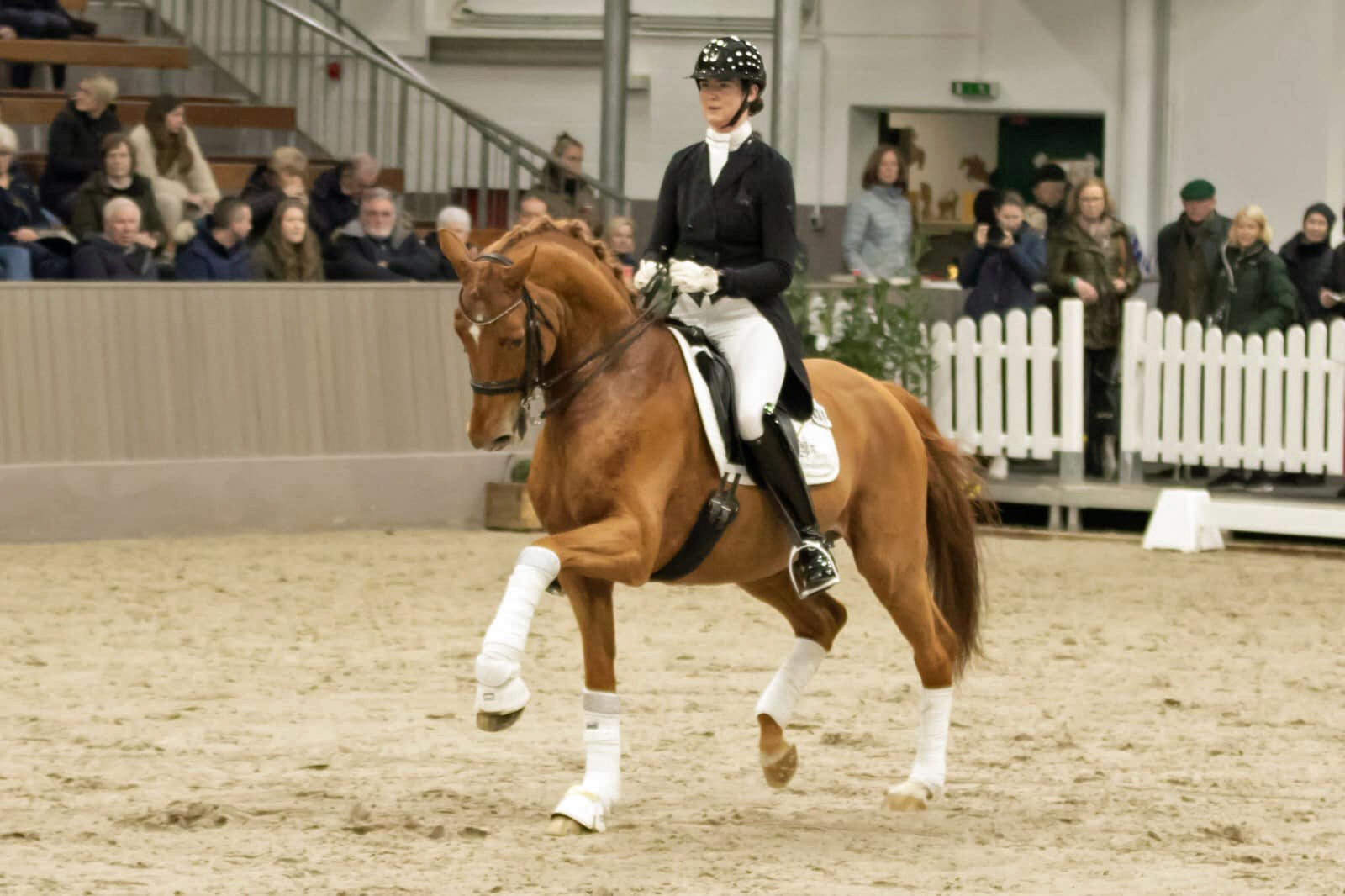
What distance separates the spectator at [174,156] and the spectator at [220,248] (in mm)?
1157

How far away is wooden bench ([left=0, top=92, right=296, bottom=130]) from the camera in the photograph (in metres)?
16.4

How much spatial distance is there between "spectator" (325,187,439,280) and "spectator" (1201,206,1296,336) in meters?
5.15

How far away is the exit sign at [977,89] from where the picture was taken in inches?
791

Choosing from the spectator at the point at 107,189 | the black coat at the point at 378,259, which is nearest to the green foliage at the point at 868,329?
the black coat at the point at 378,259

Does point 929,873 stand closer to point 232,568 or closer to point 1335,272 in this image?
point 232,568

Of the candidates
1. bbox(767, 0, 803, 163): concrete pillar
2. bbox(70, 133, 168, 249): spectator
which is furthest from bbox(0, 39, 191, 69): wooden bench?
bbox(767, 0, 803, 163): concrete pillar

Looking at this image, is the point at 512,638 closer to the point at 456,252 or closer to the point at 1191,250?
the point at 456,252

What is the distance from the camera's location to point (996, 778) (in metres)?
7.66

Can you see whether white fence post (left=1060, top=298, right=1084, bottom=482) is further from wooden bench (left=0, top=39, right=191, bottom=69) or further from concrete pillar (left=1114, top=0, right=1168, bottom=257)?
wooden bench (left=0, top=39, right=191, bottom=69)

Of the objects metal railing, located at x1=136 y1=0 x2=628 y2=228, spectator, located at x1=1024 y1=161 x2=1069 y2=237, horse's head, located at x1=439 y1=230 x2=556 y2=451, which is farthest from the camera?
metal railing, located at x1=136 y1=0 x2=628 y2=228

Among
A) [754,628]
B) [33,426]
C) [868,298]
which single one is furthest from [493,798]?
[868,298]

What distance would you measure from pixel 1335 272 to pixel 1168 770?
745 cm

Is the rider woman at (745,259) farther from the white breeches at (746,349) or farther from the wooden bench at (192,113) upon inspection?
the wooden bench at (192,113)

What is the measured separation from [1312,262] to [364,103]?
8.37 m
